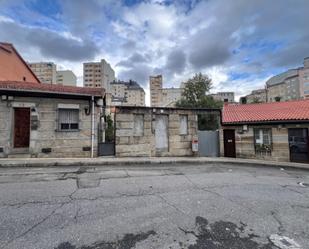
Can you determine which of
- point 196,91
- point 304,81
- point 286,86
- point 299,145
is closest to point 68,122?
point 299,145

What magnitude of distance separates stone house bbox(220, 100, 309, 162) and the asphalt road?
25.6ft

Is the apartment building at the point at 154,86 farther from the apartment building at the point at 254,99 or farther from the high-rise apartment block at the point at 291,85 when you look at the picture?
the high-rise apartment block at the point at 291,85

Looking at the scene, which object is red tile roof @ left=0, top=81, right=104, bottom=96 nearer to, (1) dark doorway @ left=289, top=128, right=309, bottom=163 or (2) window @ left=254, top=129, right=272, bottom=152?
(2) window @ left=254, top=129, right=272, bottom=152

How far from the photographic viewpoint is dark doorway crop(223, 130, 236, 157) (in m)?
14.2

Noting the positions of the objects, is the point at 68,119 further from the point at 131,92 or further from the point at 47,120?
the point at 131,92

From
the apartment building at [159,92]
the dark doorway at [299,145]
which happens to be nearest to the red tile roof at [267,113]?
the dark doorway at [299,145]

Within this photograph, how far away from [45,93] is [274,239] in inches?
446

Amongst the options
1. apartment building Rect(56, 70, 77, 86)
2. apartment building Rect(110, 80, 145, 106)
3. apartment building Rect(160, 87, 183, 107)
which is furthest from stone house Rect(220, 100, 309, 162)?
apartment building Rect(110, 80, 145, 106)

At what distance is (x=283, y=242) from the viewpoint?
3.08 metres

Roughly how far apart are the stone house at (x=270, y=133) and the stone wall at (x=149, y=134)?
301 cm

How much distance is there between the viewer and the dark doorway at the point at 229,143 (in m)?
14.2

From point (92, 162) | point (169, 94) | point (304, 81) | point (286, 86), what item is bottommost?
point (92, 162)

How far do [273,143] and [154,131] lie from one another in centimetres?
883

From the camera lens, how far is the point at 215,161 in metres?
11.9
